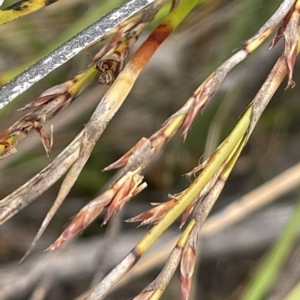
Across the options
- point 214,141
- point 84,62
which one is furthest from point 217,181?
point 84,62

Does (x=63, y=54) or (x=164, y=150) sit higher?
(x=63, y=54)

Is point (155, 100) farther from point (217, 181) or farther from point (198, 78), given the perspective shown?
point (217, 181)

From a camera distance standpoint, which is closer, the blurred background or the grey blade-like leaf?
the grey blade-like leaf

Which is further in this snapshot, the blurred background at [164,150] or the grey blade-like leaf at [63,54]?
the blurred background at [164,150]

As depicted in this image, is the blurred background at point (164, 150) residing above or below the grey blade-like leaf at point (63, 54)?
below

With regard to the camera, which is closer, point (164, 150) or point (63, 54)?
point (63, 54)
